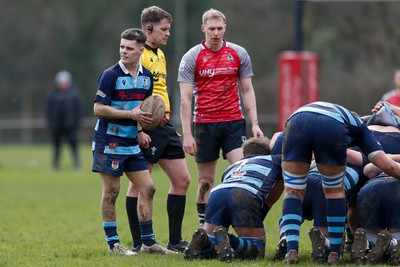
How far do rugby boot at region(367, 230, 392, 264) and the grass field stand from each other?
0.47 metres

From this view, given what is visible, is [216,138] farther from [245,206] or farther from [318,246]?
[318,246]

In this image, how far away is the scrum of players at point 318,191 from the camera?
6.68 m

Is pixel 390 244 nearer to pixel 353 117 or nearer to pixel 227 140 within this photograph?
pixel 353 117

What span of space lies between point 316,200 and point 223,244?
2.92ft

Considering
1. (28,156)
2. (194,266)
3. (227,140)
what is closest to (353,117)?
(194,266)

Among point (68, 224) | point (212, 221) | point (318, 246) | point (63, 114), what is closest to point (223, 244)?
point (212, 221)

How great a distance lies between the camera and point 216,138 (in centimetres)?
884

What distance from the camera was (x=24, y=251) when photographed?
8117 millimetres

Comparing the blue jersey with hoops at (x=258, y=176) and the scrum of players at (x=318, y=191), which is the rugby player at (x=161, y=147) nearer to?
the scrum of players at (x=318, y=191)

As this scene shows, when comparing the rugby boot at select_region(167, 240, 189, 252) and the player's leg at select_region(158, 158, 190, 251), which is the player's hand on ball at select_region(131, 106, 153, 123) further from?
the rugby boot at select_region(167, 240, 189, 252)

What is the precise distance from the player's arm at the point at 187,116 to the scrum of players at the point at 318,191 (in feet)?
2.56

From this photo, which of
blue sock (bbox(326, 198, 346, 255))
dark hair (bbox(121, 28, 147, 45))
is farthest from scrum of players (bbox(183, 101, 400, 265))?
dark hair (bbox(121, 28, 147, 45))

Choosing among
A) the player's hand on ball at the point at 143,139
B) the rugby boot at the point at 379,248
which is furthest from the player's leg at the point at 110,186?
the rugby boot at the point at 379,248

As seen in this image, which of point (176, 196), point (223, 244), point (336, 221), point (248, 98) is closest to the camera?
point (336, 221)
